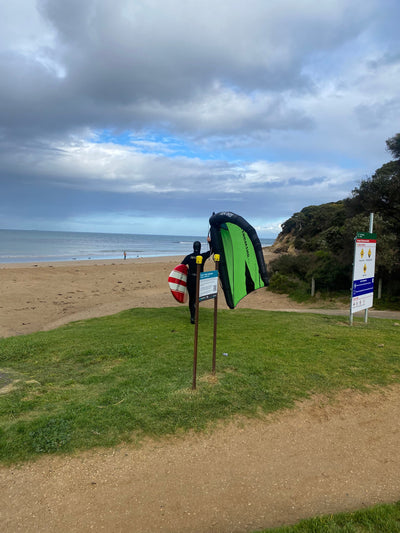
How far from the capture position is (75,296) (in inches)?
753

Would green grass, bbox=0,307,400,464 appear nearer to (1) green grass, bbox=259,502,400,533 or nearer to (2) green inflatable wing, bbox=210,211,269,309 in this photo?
(2) green inflatable wing, bbox=210,211,269,309

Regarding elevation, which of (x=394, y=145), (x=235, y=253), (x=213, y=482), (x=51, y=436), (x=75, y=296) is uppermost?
(x=394, y=145)

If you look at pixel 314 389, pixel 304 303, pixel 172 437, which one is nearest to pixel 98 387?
pixel 172 437

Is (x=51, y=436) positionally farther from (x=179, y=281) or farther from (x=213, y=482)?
(x=179, y=281)

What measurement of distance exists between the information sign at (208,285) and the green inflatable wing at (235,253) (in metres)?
1.76

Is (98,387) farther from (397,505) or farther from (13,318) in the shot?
(13,318)

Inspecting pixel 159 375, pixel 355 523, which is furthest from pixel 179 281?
pixel 355 523

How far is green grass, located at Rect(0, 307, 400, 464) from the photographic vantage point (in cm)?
427

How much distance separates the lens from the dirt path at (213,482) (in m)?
3.03

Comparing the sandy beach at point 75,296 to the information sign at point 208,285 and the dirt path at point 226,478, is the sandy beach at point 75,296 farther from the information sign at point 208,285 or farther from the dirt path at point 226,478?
the dirt path at point 226,478

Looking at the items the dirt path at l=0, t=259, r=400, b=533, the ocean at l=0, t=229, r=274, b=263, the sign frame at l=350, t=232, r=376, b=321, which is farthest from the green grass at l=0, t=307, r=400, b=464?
the ocean at l=0, t=229, r=274, b=263

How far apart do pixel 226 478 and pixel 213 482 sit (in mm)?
147

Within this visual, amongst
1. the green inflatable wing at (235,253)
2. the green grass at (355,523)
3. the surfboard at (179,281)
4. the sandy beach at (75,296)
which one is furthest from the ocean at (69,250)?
the green grass at (355,523)

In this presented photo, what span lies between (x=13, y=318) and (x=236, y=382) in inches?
443
